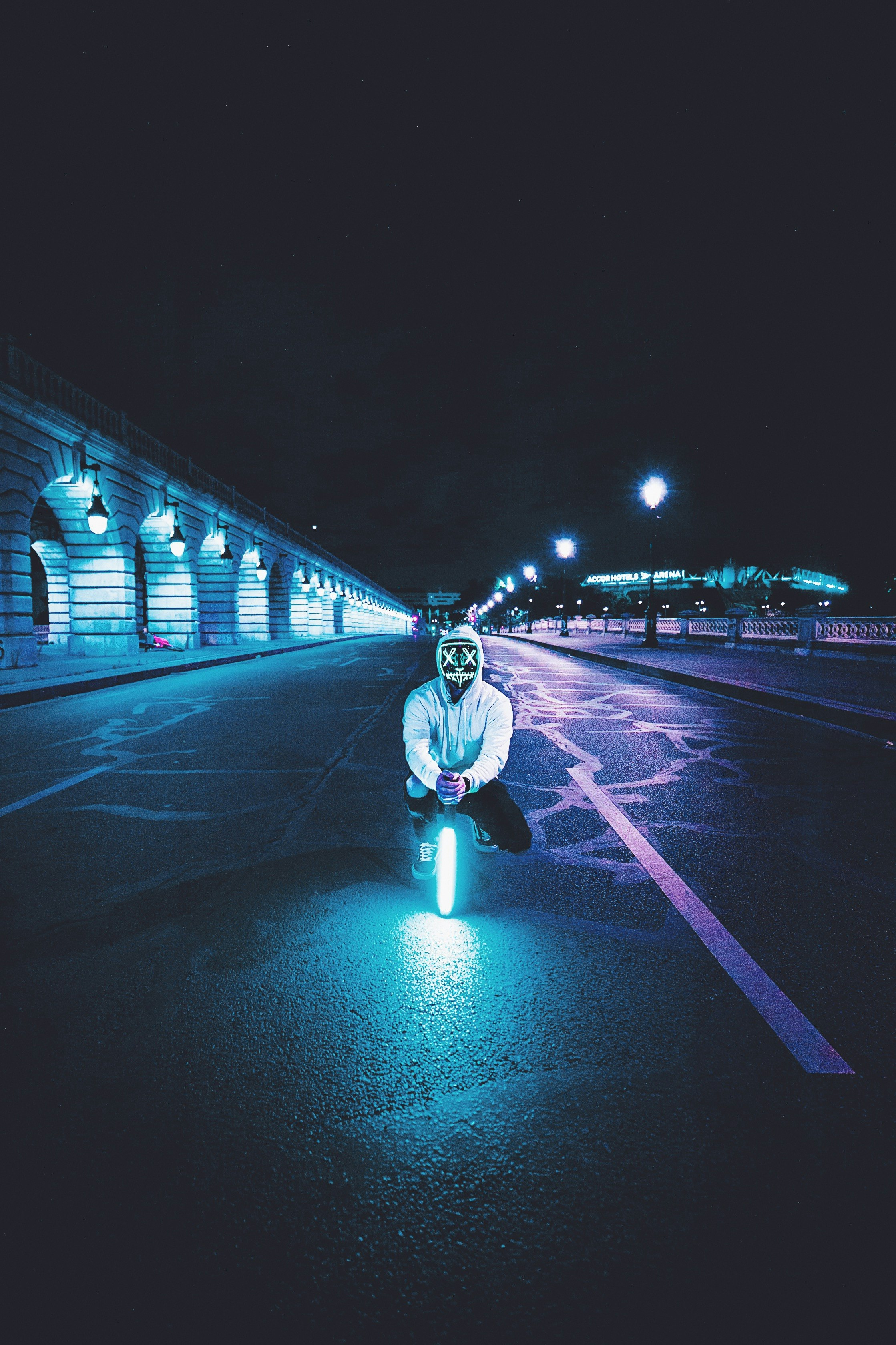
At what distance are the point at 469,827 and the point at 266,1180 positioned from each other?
370 centimetres

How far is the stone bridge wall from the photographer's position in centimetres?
2002

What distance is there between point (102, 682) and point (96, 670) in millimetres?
2425

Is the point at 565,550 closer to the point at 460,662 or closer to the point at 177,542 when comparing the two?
the point at 177,542

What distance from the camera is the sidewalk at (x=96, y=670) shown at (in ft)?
47.9

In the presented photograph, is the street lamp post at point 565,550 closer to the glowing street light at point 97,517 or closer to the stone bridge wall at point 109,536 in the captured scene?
the stone bridge wall at point 109,536

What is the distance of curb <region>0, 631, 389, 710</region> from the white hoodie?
11403mm

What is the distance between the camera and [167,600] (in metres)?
32.8

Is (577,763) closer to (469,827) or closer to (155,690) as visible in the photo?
(469,827)

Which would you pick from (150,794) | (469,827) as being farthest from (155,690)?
(469,827)

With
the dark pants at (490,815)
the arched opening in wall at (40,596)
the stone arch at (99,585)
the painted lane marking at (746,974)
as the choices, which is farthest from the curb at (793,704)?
the arched opening in wall at (40,596)

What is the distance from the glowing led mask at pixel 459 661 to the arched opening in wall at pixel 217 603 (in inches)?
1491

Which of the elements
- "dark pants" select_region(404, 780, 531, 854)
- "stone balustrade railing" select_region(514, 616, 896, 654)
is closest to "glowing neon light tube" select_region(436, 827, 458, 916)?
"dark pants" select_region(404, 780, 531, 854)

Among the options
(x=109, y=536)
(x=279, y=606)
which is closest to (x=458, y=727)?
(x=109, y=536)

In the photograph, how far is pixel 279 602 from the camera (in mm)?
57031
